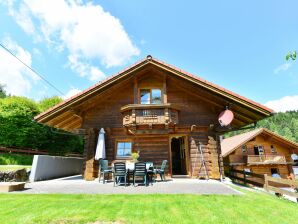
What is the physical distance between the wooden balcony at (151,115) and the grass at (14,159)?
387 inches

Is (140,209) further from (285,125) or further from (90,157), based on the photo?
(285,125)

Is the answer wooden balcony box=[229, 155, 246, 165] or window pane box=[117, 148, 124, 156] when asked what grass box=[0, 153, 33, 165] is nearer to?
window pane box=[117, 148, 124, 156]

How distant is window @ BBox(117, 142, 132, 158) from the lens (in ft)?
31.9

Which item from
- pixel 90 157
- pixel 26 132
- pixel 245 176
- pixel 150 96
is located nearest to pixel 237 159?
pixel 245 176

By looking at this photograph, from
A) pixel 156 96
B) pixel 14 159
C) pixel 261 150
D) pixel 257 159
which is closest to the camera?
pixel 156 96

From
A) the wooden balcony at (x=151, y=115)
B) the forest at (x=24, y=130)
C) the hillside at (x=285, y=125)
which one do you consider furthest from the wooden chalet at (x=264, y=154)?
the hillside at (x=285, y=125)

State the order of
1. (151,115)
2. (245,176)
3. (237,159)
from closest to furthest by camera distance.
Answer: (151,115), (245,176), (237,159)

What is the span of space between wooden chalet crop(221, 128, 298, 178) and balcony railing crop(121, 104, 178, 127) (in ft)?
53.7

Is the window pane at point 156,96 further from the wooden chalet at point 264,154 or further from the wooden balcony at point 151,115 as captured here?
the wooden chalet at point 264,154

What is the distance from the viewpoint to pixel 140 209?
4.13 metres

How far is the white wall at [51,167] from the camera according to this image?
28.9 ft

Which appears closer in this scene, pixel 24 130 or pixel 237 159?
pixel 24 130

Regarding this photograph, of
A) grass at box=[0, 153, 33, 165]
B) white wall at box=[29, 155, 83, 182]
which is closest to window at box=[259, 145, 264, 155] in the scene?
white wall at box=[29, 155, 83, 182]

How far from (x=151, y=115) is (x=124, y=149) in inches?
93.7
